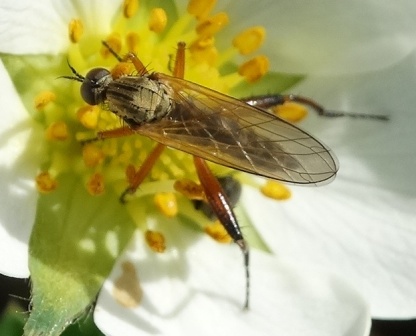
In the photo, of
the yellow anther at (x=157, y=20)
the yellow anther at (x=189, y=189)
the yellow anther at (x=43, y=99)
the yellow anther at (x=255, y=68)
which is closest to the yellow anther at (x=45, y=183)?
the yellow anther at (x=43, y=99)

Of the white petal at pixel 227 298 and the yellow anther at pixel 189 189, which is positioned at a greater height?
the yellow anther at pixel 189 189

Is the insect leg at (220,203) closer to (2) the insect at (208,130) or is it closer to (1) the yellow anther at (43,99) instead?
(2) the insect at (208,130)

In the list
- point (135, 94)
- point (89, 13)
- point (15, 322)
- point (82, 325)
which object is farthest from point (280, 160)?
point (15, 322)

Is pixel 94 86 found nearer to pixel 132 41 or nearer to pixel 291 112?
pixel 132 41

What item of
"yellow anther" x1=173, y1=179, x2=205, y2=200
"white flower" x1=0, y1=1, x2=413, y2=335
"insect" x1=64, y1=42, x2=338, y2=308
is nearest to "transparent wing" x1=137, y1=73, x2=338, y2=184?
"insect" x1=64, y1=42, x2=338, y2=308

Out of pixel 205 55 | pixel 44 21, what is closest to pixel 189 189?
pixel 205 55

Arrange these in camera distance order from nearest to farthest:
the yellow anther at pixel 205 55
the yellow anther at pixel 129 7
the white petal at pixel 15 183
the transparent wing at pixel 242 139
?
the white petal at pixel 15 183 → the transparent wing at pixel 242 139 → the yellow anther at pixel 129 7 → the yellow anther at pixel 205 55
